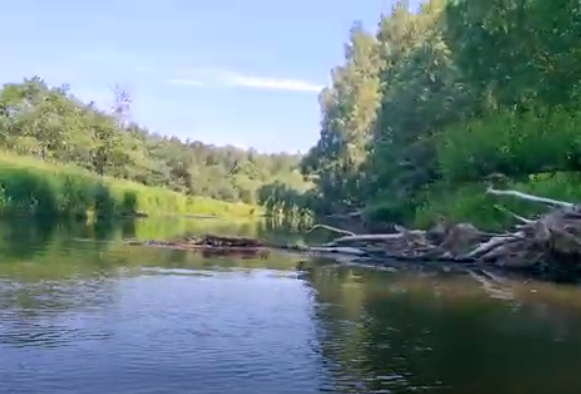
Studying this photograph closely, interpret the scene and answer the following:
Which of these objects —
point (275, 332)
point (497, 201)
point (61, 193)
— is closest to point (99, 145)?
point (61, 193)

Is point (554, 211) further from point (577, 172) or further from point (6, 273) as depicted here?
point (6, 273)

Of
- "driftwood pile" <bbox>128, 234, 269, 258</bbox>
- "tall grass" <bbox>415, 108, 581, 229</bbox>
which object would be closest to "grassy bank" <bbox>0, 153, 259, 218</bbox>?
"driftwood pile" <bbox>128, 234, 269, 258</bbox>

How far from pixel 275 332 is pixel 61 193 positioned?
5255 centimetres

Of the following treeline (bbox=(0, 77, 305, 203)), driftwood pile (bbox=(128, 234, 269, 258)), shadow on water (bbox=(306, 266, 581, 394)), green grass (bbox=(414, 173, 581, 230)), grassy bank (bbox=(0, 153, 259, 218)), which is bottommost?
shadow on water (bbox=(306, 266, 581, 394))

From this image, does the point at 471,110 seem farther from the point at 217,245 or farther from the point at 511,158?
the point at 217,245

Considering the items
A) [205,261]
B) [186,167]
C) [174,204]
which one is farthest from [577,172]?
[186,167]

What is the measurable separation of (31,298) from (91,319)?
280 cm

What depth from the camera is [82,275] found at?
907 inches

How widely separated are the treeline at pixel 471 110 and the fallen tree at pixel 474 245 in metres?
2.23

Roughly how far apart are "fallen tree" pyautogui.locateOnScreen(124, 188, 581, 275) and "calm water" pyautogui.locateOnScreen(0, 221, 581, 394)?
2345 mm

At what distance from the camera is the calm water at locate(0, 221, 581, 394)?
38.0 ft

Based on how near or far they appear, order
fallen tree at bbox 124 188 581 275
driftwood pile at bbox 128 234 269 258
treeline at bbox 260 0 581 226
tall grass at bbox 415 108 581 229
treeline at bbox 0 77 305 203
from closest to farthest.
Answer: fallen tree at bbox 124 188 581 275 < treeline at bbox 260 0 581 226 < tall grass at bbox 415 108 581 229 < driftwood pile at bbox 128 234 269 258 < treeline at bbox 0 77 305 203

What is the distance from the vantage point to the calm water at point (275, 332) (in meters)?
11.6

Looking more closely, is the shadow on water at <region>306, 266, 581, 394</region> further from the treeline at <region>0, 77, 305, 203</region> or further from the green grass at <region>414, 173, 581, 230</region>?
the treeline at <region>0, 77, 305, 203</region>
